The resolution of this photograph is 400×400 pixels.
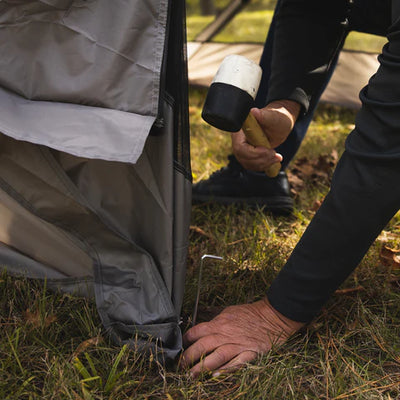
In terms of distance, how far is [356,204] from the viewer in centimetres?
112

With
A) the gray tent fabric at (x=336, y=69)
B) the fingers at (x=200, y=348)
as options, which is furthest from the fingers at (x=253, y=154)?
the gray tent fabric at (x=336, y=69)

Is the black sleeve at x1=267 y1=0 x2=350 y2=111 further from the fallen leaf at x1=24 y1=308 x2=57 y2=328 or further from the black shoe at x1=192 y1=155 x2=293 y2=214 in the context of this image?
the fallen leaf at x1=24 y1=308 x2=57 y2=328

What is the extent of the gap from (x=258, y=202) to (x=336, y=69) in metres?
1.83

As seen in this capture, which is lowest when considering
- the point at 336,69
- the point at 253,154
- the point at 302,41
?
the point at 336,69

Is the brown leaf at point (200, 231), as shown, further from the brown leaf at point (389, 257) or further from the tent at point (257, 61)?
the tent at point (257, 61)

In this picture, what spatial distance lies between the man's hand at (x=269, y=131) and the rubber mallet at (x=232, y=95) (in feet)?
0.59

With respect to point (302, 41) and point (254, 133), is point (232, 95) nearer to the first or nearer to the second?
point (254, 133)

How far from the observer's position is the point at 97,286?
1.34 metres

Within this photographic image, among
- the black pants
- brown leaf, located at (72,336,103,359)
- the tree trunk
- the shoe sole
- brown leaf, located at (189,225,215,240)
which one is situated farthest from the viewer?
the tree trunk

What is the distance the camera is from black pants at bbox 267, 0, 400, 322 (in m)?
1.06

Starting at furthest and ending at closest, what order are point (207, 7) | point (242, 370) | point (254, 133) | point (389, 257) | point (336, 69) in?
point (207, 7) → point (336, 69) → point (389, 257) → point (254, 133) → point (242, 370)

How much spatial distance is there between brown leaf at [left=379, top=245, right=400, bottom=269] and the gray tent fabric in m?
1.84

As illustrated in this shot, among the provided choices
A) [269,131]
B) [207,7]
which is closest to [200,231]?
[269,131]

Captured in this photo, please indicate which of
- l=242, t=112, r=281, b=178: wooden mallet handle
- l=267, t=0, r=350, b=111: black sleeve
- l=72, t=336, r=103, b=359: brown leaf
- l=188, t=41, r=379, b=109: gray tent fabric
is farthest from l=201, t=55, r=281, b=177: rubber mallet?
l=188, t=41, r=379, b=109: gray tent fabric
